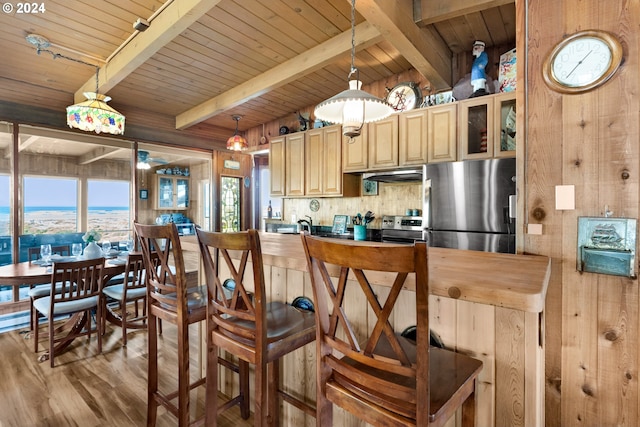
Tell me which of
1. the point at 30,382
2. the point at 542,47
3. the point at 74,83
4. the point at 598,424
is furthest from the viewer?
the point at 74,83

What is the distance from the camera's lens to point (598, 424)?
4.10ft

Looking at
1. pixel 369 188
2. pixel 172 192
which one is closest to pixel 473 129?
pixel 369 188

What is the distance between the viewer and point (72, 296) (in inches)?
105

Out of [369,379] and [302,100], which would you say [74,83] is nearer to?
[302,100]

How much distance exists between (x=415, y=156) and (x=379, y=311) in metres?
2.65

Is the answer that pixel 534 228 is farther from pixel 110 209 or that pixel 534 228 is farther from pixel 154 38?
pixel 110 209

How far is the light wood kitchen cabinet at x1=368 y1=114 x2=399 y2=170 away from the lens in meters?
3.33

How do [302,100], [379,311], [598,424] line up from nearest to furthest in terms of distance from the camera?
[379,311]
[598,424]
[302,100]

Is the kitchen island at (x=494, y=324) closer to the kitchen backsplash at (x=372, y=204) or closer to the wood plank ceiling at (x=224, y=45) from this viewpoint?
the wood plank ceiling at (x=224, y=45)

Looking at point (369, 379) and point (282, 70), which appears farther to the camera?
point (282, 70)

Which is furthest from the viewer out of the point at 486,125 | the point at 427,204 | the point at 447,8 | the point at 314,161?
the point at 314,161

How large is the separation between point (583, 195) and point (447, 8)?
5.45ft

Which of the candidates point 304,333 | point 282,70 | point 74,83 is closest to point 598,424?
point 304,333

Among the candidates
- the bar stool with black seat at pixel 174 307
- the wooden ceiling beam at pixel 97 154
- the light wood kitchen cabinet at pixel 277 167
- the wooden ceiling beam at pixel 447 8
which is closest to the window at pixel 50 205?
the wooden ceiling beam at pixel 97 154
